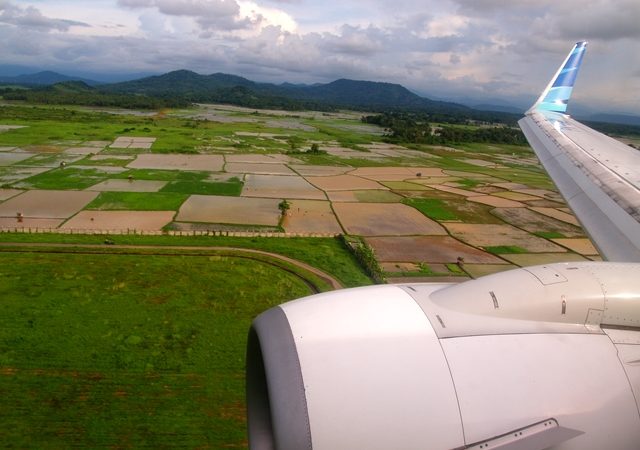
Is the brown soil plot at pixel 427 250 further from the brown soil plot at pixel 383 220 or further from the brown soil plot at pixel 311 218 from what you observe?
the brown soil plot at pixel 311 218

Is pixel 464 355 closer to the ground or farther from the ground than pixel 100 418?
farther from the ground

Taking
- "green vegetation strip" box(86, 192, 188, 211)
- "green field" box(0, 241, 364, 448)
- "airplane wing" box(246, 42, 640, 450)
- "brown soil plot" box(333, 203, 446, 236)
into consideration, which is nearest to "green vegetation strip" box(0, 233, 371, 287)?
"green field" box(0, 241, 364, 448)

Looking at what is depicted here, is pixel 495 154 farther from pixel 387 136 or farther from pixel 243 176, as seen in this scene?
pixel 243 176

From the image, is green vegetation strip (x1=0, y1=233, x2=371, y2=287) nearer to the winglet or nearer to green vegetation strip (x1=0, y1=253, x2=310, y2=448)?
green vegetation strip (x1=0, y1=253, x2=310, y2=448)

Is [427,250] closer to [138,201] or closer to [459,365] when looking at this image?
[138,201]

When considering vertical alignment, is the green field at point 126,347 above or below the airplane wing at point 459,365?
below

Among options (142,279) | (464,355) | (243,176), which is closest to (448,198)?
(243,176)

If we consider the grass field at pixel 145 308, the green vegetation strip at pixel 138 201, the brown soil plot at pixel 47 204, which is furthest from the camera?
the green vegetation strip at pixel 138 201

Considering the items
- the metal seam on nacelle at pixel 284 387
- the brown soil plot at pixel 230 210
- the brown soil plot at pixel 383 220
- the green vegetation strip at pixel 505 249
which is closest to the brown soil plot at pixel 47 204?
the brown soil plot at pixel 230 210

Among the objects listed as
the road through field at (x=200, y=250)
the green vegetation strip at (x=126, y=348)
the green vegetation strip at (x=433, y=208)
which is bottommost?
the green vegetation strip at (x=126, y=348)
